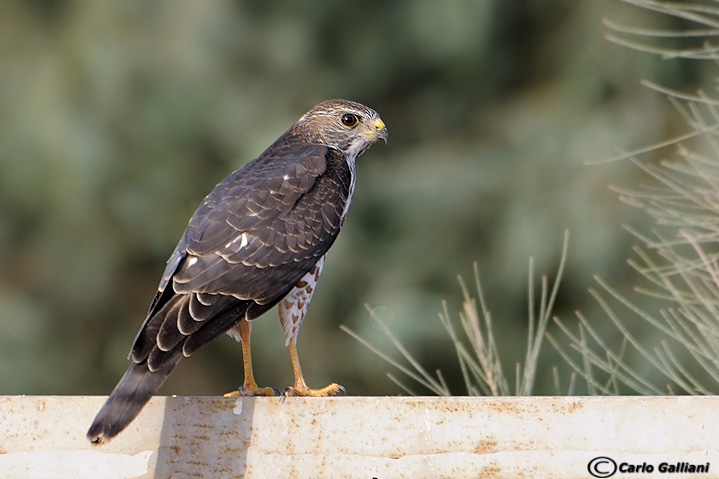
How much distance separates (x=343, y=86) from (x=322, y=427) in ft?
22.1

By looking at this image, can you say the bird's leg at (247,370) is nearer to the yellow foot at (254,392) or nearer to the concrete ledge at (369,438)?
the yellow foot at (254,392)

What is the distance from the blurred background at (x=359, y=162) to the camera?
332 inches

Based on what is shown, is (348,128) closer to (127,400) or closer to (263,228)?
(263,228)

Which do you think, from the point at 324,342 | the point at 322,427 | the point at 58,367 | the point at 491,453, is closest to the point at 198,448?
the point at 322,427

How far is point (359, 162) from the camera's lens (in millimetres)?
9203

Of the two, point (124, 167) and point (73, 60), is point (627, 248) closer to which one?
point (124, 167)

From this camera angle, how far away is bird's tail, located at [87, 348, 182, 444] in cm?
289

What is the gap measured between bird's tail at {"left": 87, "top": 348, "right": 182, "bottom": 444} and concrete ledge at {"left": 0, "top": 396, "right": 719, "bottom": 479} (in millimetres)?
77

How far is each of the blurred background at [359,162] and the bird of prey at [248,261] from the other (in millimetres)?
4137

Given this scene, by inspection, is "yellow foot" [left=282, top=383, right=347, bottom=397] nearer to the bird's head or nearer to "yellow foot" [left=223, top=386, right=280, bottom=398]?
"yellow foot" [left=223, top=386, right=280, bottom=398]

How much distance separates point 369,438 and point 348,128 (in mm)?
1793

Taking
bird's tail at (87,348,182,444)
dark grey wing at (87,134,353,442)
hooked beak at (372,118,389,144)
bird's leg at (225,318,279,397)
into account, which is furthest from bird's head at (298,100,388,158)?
bird's tail at (87,348,182,444)

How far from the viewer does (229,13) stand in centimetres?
908

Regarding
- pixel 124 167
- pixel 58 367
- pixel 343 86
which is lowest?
pixel 58 367
